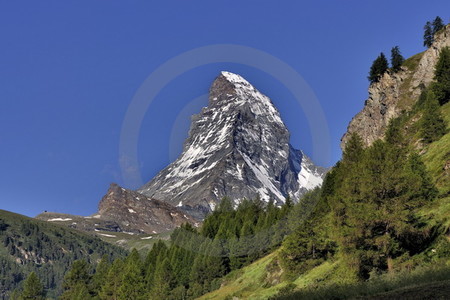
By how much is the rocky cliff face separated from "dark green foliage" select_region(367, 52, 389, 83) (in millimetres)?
2479

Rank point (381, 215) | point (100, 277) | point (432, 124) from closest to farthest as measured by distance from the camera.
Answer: point (381, 215) → point (432, 124) → point (100, 277)

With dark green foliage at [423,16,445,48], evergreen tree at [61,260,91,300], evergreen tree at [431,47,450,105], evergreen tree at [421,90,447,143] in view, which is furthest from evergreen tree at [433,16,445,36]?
evergreen tree at [61,260,91,300]

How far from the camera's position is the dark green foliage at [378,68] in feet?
504

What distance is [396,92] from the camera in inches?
5581

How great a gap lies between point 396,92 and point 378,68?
1714cm

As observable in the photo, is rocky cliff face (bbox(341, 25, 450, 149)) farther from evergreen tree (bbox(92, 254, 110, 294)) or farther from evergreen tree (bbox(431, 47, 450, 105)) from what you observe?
evergreen tree (bbox(92, 254, 110, 294))

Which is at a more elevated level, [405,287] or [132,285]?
[132,285]

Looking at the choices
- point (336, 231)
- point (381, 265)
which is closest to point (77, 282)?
point (336, 231)

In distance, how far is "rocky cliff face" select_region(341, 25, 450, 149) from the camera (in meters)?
133

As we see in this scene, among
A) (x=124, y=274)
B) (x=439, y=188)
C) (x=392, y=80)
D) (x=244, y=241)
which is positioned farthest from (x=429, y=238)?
(x=392, y=80)

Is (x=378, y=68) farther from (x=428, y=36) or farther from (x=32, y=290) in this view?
(x=32, y=290)

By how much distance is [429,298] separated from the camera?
22172 mm

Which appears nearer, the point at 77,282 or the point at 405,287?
the point at 405,287

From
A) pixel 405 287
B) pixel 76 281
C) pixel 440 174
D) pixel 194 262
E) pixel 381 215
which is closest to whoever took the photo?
pixel 405 287
